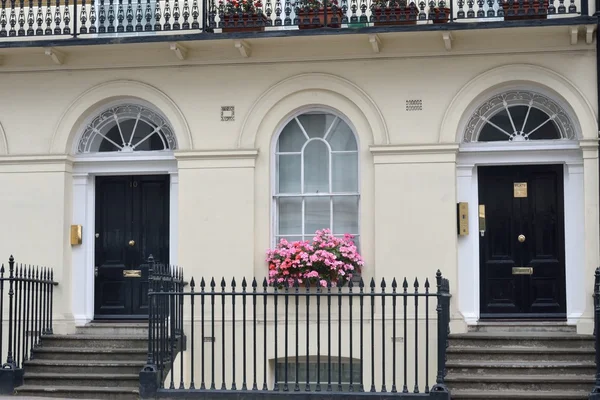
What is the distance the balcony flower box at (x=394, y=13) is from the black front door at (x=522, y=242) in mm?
2276

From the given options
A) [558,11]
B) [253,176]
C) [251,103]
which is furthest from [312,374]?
[558,11]

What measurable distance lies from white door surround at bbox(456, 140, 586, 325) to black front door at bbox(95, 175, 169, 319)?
13.3ft

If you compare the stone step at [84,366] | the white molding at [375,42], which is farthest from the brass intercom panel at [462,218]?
the stone step at [84,366]

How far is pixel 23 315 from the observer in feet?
42.8

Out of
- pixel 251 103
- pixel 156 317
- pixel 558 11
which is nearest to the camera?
pixel 156 317

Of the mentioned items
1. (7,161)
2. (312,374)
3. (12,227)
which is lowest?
(312,374)

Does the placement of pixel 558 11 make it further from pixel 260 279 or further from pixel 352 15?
pixel 260 279

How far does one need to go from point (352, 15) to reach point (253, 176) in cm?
248

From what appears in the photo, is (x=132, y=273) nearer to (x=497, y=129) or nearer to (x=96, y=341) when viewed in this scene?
(x=96, y=341)

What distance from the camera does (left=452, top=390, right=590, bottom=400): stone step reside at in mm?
11836

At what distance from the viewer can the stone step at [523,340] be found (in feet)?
42.4

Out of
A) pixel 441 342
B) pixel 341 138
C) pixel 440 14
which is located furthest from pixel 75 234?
pixel 440 14

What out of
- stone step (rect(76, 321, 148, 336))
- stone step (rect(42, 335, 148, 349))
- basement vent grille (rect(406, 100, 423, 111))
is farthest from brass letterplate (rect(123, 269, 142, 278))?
basement vent grille (rect(406, 100, 423, 111))

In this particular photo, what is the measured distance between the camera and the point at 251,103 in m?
14.1
